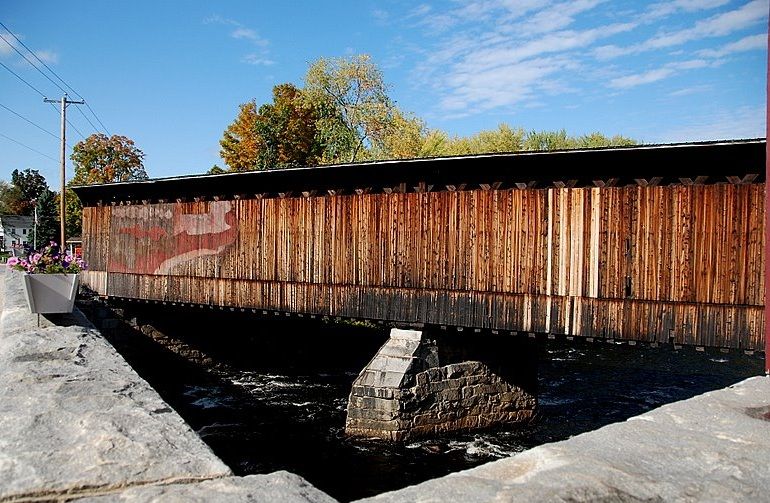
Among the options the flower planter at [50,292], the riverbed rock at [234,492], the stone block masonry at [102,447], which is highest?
the flower planter at [50,292]

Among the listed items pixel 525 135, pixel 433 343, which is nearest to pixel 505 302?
pixel 433 343

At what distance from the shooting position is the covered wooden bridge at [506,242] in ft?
27.2

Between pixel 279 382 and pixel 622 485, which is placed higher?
pixel 622 485

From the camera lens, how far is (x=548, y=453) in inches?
82.0

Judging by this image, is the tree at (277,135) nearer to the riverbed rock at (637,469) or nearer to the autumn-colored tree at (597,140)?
the autumn-colored tree at (597,140)

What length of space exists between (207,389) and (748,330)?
11593 mm

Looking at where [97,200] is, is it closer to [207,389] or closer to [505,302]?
[207,389]

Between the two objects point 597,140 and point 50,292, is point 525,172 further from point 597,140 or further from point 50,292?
point 597,140

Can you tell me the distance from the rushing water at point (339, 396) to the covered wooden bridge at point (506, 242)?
1.94 metres

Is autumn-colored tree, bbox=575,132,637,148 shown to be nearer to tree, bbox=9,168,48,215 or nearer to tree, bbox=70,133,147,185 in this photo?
tree, bbox=70,133,147,185

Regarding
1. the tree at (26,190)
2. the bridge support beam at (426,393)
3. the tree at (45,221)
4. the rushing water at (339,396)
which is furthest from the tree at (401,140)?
the tree at (26,190)

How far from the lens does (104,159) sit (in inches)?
1708

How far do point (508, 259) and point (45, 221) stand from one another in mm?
45039

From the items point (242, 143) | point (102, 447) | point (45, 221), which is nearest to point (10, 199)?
point (45, 221)
